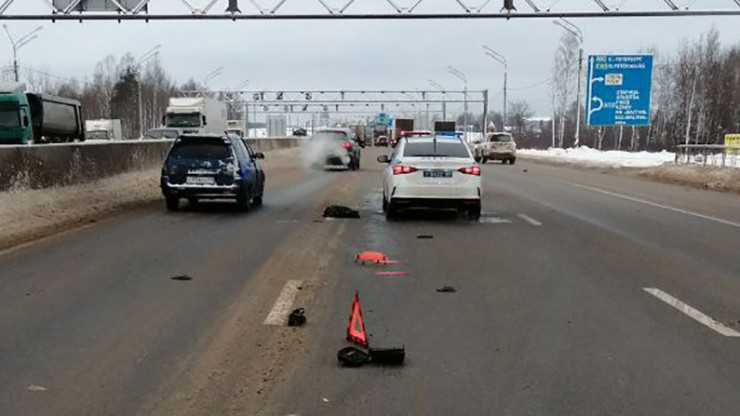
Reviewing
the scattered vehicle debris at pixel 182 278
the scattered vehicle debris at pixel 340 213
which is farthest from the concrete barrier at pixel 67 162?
the scattered vehicle debris at pixel 182 278

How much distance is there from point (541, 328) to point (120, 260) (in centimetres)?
547

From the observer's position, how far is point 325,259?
9227 millimetres

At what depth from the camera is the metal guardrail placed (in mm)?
28206

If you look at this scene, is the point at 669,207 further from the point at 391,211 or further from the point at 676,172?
the point at 676,172

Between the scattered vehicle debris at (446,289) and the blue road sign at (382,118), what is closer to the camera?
the scattered vehicle debris at (446,289)

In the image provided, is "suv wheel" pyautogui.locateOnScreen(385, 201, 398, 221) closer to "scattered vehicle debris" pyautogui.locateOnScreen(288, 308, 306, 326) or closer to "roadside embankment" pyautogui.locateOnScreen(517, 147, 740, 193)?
"scattered vehicle debris" pyautogui.locateOnScreen(288, 308, 306, 326)

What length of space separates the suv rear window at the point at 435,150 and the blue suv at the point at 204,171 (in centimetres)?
353

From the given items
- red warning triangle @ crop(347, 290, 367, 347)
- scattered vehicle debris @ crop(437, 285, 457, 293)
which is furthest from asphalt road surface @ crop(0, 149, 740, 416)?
scattered vehicle debris @ crop(437, 285, 457, 293)

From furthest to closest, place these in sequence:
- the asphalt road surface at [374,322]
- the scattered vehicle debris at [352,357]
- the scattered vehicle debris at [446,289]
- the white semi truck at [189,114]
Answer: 1. the white semi truck at [189,114]
2. the scattered vehicle debris at [446,289]
3. the scattered vehicle debris at [352,357]
4. the asphalt road surface at [374,322]

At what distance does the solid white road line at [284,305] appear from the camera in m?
6.14

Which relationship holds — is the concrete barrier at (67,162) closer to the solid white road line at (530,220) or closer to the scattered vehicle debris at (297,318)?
the scattered vehicle debris at (297,318)

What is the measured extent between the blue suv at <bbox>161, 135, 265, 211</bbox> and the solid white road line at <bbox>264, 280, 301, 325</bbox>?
7300 mm

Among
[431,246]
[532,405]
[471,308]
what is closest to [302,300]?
[471,308]

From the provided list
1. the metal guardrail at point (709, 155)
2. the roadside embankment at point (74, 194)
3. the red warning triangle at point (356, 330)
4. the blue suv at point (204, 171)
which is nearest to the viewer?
the red warning triangle at point (356, 330)
